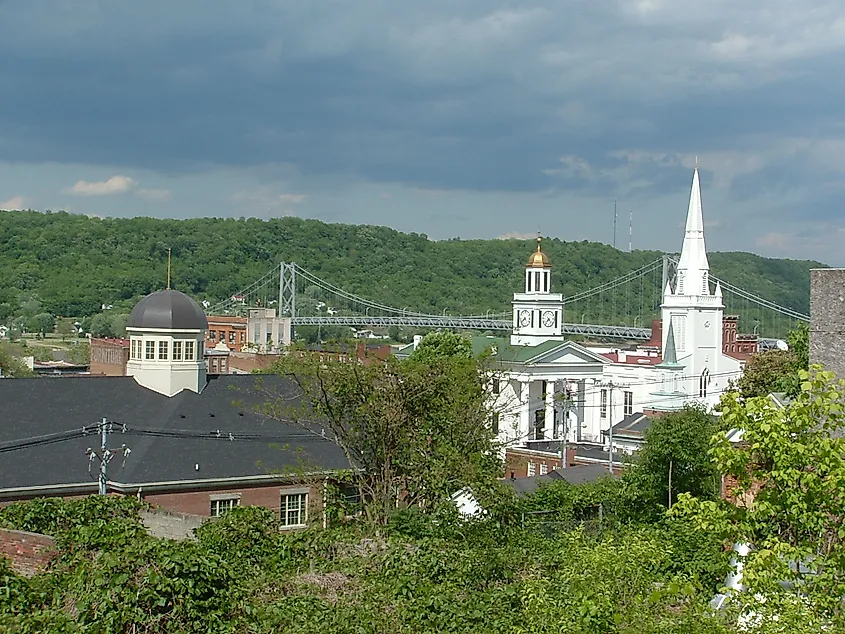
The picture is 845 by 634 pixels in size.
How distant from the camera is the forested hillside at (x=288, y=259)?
152 m

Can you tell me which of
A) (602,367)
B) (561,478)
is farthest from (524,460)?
(602,367)

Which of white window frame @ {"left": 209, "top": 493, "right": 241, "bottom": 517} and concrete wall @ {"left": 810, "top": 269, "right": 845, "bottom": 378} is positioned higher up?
concrete wall @ {"left": 810, "top": 269, "right": 845, "bottom": 378}

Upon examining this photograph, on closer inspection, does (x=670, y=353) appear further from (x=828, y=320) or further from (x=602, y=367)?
(x=828, y=320)

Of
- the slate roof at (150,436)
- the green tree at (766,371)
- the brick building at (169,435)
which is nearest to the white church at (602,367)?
the green tree at (766,371)

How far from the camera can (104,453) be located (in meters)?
32.0

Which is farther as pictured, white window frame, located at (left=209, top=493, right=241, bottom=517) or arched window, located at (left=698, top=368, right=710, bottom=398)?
arched window, located at (left=698, top=368, right=710, bottom=398)

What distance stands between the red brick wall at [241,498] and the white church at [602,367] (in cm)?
2534

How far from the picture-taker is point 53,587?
16.6m

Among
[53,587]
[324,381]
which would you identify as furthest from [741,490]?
[324,381]

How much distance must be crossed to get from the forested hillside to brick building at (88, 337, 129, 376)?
6179 cm

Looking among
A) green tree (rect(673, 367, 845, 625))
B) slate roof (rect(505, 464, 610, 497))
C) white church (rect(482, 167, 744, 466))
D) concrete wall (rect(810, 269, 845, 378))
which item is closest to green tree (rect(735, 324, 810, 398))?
white church (rect(482, 167, 744, 466))

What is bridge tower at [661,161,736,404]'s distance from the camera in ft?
286

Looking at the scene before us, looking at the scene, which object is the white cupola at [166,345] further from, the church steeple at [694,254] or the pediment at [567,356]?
the church steeple at [694,254]

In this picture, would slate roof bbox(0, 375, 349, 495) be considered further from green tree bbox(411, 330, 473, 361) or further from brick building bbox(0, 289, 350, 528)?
green tree bbox(411, 330, 473, 361)
